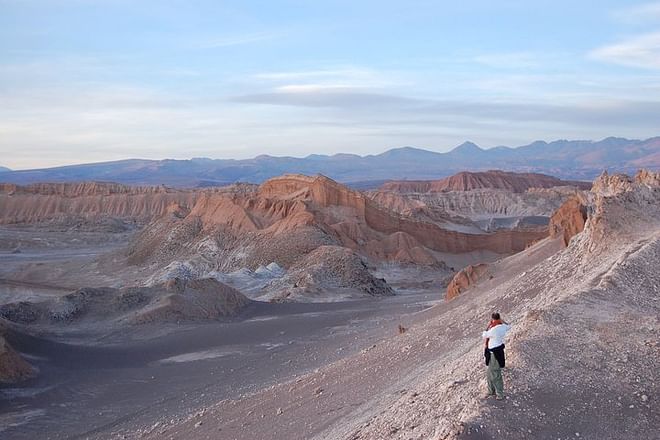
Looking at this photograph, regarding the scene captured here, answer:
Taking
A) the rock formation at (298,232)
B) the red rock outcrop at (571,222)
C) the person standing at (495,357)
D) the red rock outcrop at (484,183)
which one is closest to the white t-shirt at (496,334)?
the person standing at (495,357)

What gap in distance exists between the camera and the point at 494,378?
8562 millimetres

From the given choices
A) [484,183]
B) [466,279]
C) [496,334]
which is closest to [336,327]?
[466,279]

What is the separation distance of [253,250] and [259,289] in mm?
7034

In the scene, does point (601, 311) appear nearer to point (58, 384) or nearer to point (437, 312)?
point (437, 312)

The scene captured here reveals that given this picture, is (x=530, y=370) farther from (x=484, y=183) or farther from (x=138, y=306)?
(x=484, y=183)

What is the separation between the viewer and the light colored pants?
27.9 ft

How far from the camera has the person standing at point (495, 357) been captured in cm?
852

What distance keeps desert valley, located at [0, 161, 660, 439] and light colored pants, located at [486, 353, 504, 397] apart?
0.16m

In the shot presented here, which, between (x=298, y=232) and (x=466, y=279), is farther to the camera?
(x=298, y=232)

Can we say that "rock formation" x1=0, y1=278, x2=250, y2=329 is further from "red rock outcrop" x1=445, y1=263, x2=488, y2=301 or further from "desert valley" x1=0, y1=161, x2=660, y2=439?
"red rock outcrop" x1=445, y1=263, x2=488, y2=301

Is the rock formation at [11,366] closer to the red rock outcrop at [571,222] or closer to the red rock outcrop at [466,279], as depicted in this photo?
the red rock outcrop at [466,279]

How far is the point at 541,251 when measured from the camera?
21.1 meters

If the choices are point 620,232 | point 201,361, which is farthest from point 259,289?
point 620,232

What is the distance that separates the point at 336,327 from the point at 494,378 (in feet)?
50.1
